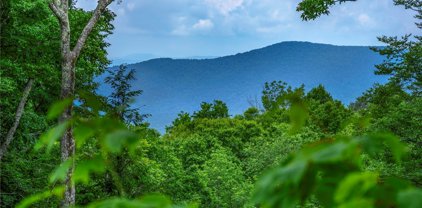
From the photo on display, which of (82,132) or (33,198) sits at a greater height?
(82,132)

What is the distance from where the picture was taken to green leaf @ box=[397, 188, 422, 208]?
877 millimetres

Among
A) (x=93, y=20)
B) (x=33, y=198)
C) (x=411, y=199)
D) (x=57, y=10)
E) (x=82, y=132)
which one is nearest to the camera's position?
(x=411, y=199)

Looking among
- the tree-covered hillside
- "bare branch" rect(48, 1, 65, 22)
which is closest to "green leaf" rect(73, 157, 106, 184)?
the tree-covered hillside

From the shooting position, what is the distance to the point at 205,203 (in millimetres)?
32750

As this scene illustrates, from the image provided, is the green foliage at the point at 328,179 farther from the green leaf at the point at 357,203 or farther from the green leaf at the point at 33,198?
the green leaf at the point at 33,198

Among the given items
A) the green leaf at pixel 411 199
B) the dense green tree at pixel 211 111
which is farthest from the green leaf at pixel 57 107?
the dense green tree at pixel 211 111

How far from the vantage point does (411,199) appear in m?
0.89

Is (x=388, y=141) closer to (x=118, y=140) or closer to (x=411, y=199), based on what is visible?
(x=411, y=199)

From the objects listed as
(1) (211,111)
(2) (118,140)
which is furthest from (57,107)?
(1) (211,111)

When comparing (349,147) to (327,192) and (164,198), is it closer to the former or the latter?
(327,192)

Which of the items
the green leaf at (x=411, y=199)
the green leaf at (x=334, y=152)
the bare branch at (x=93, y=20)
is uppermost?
the bare branch at (x=93, y=20)

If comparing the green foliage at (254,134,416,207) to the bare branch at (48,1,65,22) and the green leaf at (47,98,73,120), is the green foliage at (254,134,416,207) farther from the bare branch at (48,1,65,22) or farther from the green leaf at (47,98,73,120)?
the bare branch at (48,1,65,22)

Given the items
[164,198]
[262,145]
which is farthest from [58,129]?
[262,145]

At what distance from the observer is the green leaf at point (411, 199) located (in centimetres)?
88
